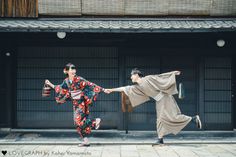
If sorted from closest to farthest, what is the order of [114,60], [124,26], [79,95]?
[79,95]
[124,26]
[114,60]

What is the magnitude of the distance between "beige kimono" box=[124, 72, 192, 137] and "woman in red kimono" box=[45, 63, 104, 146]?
3.56 feet

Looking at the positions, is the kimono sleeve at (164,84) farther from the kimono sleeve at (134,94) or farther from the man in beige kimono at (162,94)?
the kimono sleeve at (134,94)

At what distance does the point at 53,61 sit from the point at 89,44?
1.50 m

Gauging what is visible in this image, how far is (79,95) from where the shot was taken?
9.20 meters

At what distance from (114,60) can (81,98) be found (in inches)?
128

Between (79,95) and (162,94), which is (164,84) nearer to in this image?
(162,94)

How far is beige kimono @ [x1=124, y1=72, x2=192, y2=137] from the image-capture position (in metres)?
9.33

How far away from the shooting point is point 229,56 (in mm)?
11961

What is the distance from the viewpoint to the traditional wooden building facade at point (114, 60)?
1194cm

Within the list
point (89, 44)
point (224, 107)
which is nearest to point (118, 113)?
point (89, 44)

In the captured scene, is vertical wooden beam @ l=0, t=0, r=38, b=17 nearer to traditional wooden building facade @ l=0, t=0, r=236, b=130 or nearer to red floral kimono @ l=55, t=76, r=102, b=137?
traditional wooden building facade @ l=0, t=0, r=236, b=130

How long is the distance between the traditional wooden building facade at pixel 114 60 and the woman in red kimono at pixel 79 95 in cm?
276

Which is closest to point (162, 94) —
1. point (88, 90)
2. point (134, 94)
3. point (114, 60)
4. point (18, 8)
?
point (134, 94)

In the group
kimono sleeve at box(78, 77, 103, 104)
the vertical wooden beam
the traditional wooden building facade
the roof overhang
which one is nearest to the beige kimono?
kimono sleeve at box(78, 77, 103, 104)
